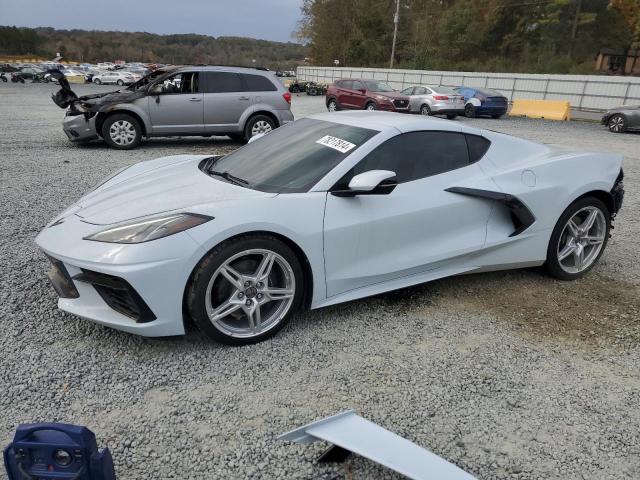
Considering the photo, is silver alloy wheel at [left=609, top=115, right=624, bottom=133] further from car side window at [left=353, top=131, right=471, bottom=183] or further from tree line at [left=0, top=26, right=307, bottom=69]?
tree line at [left=0, top=26, right=307, bottom=69]

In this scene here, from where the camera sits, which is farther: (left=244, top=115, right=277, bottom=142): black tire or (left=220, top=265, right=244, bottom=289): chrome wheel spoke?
(left=244, top=115, right=277, bottom=142): black tire

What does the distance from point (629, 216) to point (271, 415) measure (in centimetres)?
594

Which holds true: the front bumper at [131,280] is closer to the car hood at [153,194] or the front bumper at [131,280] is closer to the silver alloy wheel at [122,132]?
the car hood at [153,194]

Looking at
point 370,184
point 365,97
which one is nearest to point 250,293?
point 370,184

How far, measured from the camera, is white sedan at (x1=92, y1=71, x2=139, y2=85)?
43219 mm

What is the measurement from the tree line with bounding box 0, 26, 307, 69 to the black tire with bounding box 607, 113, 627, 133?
86.6 metres

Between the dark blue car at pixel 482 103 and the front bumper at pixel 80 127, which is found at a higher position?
the dark blue car at pixel 482 103

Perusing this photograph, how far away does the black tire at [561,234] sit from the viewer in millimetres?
4066

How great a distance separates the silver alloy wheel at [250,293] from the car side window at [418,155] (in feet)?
2.76

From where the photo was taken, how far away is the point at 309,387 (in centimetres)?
274

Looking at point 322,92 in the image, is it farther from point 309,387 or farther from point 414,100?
point 309,387

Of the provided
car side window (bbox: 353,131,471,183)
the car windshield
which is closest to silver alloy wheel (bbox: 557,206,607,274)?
car side window (bbox: 353,131,471,183)

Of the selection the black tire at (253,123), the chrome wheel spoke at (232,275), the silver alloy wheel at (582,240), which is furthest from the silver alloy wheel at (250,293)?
the black tire at (253,123)

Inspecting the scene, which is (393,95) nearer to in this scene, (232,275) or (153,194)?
(153,194)
